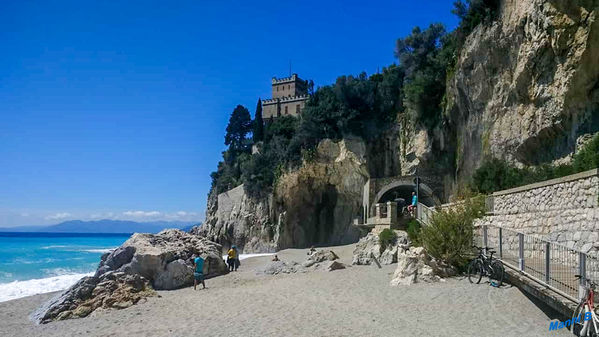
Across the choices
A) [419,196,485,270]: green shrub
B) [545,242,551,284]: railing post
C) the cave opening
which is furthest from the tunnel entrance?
[545,242,551,284]: railing post

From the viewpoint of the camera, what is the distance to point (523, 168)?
18625 millimetres

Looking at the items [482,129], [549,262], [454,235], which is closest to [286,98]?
[482,129]

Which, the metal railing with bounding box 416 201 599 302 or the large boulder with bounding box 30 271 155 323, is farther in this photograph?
the large boulder with bounding box 30 271 155 323

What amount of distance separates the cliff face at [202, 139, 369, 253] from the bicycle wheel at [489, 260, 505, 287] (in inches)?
1086

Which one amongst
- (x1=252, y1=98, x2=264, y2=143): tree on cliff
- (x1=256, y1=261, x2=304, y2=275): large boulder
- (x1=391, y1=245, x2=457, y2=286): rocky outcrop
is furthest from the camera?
(x1=252, y1=98, x2=264, y2=143): tree on cliff

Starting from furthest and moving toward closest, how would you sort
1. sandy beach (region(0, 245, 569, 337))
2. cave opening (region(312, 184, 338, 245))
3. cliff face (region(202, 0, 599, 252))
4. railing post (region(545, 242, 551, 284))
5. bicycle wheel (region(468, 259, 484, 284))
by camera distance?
cave opening (region(312, 184, 338, 245))
cliff face (region(202, 0, 599, 252))
bicycle wheel (region(468, 259, 484, 284))
sandy beach (region(0, 245, 569, 337))
railing post (region(545, 242, 551, 284))

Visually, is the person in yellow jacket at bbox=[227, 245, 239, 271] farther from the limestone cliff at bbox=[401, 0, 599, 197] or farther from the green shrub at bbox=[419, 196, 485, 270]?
the limestone cliff at bbox=[401, 0, 599, 197]

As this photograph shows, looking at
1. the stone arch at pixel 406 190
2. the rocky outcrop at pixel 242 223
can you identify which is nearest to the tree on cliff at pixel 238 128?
the rocky outcrop at pixel 242 223

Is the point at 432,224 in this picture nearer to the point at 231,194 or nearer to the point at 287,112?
the point at 231,194

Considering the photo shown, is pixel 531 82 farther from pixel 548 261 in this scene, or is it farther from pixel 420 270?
pixel 548 261

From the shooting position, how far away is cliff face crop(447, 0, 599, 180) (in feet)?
50.9

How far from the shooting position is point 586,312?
689cm

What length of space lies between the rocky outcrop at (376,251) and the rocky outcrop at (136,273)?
23.2ft

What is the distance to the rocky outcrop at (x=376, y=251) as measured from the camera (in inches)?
756
